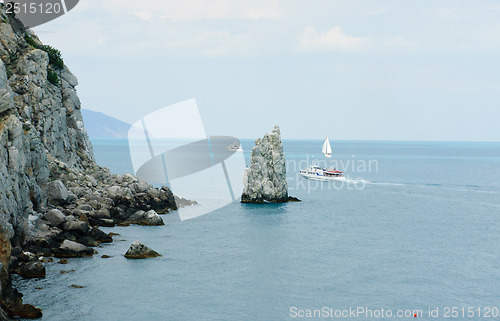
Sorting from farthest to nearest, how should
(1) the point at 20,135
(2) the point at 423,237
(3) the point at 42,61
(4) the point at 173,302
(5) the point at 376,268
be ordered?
(3) the point at 42,61 → (2) the point at 423,237 → (5) the point at 376,268 → (1) the point at 20,135 → (4) the point at 173,302

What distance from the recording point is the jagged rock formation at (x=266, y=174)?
300 ft

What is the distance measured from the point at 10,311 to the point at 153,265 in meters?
17.7

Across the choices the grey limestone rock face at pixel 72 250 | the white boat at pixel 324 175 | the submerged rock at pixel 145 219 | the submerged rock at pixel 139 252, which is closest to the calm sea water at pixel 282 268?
the submerged rock at pixel 139 252

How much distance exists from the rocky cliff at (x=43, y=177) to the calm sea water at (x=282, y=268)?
11.0 ft

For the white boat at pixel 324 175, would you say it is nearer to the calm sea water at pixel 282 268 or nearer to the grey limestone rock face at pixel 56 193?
the calm sea water at pixel 282 268

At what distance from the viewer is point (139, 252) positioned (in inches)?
1980

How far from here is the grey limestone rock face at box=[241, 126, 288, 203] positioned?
91312 mm

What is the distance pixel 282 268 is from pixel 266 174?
4199cm

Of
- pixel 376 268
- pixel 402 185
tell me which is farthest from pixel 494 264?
pixel 402 185

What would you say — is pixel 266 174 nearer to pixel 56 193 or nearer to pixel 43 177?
pixel 56 193

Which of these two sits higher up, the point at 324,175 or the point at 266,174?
the point at 266,174

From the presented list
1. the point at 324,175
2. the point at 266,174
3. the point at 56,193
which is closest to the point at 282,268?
the point at 56,193

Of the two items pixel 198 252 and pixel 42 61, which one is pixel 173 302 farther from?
pixel 42 61

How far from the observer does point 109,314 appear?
35594mm
